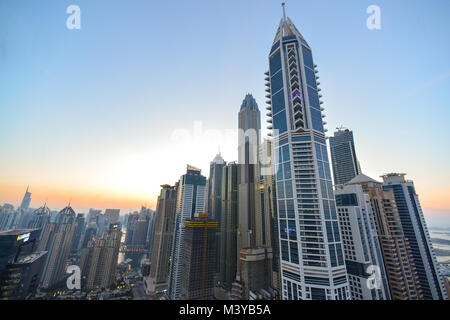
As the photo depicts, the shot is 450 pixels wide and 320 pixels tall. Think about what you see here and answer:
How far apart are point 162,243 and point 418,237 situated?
98.7 meters

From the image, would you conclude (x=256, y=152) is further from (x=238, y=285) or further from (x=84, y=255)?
(x=84, y=255)

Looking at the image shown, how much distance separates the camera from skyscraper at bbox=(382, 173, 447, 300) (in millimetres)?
47781

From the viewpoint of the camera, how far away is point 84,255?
86.4 metres

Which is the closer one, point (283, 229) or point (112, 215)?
point (283, 229)

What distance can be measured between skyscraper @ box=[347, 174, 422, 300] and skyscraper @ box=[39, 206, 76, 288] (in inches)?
4919

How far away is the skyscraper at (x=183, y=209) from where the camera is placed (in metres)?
74.1

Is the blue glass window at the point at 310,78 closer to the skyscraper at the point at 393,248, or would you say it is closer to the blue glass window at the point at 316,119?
the blue glass window at the point at 316,119

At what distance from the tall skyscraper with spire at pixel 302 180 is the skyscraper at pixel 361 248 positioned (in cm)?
743

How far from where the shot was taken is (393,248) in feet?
140

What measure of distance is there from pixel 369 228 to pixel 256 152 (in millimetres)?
74751

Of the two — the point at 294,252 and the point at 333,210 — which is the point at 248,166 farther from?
the point at 294,252

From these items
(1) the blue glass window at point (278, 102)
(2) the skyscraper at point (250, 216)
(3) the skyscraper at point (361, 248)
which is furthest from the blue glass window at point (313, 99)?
(2) the skyscraper at point (250, 216)

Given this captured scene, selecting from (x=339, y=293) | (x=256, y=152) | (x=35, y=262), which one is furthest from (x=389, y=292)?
(x=35, y=262)

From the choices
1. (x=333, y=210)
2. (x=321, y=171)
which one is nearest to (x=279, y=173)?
(x=321, y=171)
